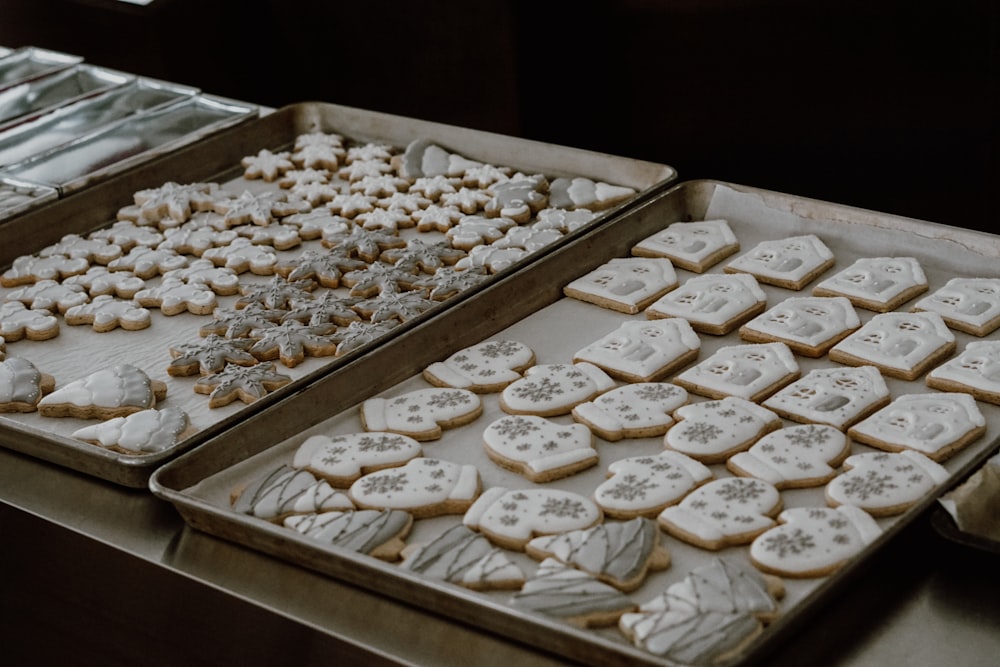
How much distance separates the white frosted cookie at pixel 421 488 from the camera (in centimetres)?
144

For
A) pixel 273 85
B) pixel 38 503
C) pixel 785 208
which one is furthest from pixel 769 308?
pixel 273 85

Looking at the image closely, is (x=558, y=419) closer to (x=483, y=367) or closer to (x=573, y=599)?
(x=483, y=367)

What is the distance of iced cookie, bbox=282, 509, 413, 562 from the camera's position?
1.35 metres

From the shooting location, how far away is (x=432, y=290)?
6.57 feet

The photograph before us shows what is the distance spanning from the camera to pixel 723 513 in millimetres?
1376

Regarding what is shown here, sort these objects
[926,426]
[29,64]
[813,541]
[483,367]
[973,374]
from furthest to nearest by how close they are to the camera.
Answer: [29,64] → [483,367] → [973,374] → [926,426] → [813,541]

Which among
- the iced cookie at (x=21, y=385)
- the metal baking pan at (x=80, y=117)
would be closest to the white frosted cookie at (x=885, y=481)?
the iced cookie at (x=21, y=385)

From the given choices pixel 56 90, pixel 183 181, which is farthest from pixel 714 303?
pixel 56 90

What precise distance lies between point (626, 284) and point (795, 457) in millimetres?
541

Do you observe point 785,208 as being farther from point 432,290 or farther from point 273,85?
point 273,85

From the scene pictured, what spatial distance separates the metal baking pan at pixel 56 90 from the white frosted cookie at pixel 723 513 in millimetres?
1940

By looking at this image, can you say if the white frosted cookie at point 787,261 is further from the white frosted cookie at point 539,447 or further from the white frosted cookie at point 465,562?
the white frosted cookie at point 465,562

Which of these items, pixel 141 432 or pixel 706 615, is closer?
pixel 706 615

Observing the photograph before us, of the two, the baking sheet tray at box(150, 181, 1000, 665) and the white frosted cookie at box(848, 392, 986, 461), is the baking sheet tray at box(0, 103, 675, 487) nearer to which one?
the baking sheet tray at box(150, 181, 1000, 665)
